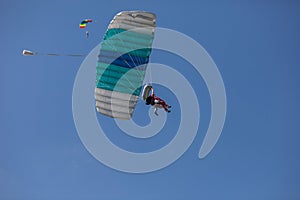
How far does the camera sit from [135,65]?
22344mm

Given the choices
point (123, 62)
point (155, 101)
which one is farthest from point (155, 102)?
point (123, 62)

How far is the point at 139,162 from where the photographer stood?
29.5 metres

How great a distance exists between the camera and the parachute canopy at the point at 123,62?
21609 mm

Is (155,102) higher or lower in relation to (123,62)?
lower

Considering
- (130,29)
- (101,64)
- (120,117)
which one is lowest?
(120,117)

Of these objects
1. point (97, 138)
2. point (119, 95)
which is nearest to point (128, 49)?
point (119, 95)

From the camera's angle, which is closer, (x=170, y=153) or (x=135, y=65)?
(x=135, y=65)

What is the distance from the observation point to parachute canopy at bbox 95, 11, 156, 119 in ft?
70.9

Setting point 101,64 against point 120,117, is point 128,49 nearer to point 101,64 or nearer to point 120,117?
point 101,64

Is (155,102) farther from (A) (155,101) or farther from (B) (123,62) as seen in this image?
(B) (123,62)

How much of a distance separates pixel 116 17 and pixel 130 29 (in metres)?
0.86

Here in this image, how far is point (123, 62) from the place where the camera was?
22.2 metres

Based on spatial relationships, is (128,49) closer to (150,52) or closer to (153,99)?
(150,52)

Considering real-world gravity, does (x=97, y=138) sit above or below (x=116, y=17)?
below
